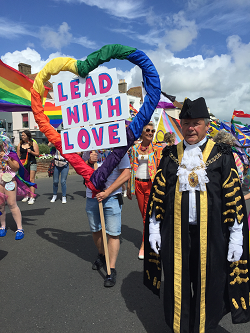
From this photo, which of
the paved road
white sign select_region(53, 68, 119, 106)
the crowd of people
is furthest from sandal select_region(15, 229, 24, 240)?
the crowd of people

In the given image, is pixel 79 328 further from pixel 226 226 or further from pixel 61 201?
pixel 61 201

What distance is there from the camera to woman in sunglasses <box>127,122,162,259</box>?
3807 mm

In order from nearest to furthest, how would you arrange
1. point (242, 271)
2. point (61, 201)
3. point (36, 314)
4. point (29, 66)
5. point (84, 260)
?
point (242, 271)
point (36, 314)
point (84, 260)
point (61, 201)
point (29, 66)

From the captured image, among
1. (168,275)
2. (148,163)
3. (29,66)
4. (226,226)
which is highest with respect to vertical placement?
(29,66)

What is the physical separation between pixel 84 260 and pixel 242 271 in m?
2.33

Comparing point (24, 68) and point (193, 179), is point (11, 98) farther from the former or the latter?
point (24, 68)

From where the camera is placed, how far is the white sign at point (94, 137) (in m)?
2.91

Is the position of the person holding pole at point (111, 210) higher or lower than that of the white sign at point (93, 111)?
lower

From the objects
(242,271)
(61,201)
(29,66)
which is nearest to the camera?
(242,271)

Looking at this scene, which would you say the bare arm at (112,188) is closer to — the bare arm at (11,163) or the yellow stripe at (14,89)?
the bare arm at (11,163)

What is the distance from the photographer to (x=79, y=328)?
2.34 meters

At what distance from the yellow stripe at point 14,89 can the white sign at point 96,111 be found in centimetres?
228

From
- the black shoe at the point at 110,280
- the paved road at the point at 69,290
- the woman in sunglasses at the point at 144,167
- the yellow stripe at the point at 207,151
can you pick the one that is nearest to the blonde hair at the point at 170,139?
the woman in sunglasses at the point at 144,167

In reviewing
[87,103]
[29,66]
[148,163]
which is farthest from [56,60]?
[29,66]
